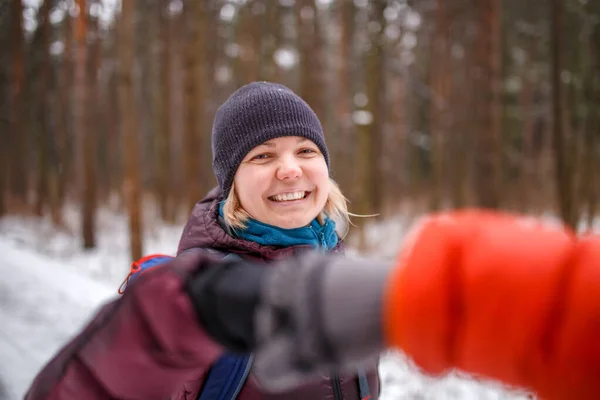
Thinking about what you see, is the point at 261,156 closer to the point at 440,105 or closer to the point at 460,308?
the point at 460,308

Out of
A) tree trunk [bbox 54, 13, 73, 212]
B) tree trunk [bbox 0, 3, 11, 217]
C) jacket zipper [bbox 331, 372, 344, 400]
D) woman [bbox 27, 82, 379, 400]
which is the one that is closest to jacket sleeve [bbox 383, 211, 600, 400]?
woman [bbox 27, 82, 379, 400]

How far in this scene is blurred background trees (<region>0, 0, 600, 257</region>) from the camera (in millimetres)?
8258

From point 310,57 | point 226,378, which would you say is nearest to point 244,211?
point 226,378

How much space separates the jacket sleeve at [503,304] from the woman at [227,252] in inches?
11.9

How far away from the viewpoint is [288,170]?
1.46 metres

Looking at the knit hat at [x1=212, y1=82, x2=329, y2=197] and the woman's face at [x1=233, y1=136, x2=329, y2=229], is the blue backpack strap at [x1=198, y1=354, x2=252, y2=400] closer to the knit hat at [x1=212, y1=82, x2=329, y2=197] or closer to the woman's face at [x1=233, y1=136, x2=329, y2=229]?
the woman's face at [x1=233, y1=136, x2=329, y2=229]

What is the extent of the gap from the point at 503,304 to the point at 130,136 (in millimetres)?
8802

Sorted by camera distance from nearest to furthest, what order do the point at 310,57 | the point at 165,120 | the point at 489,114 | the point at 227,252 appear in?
the point at 227,252
the point at 489,114
the point at 310,57
the point at 165,120

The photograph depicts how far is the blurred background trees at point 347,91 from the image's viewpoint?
325 inches

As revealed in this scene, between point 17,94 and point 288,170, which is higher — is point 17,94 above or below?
above

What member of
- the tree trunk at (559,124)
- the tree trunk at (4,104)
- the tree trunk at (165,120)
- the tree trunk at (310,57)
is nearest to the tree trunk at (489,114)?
the tree trunk at (559,124)

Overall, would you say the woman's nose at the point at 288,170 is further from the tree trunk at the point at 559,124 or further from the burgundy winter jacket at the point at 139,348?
the tree trunk at the point at 559,124

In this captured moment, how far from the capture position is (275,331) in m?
0.68

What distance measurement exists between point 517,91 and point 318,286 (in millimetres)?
21365
